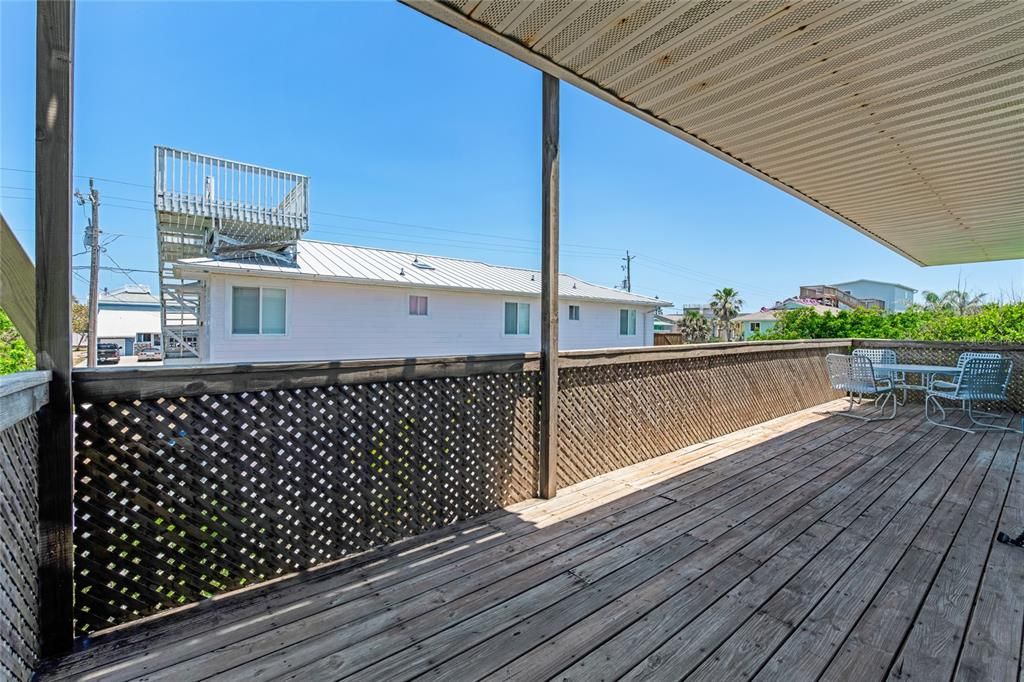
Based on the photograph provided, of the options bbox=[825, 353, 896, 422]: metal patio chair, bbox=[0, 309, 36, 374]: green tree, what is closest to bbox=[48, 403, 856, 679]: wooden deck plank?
bbox=[0, 309, 36, 374]: green tree

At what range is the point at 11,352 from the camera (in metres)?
2.49

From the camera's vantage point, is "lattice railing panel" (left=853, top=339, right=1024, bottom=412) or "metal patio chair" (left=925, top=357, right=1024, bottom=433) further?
"lattice railing panel" (left=853, top=339, right=1024, bottom=412)

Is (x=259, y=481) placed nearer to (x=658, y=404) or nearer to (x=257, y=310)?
(x=658, y=404)

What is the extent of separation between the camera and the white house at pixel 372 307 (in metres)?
8.46

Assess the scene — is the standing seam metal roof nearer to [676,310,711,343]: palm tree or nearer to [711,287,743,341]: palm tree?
[676,310,711,343]: palm tree

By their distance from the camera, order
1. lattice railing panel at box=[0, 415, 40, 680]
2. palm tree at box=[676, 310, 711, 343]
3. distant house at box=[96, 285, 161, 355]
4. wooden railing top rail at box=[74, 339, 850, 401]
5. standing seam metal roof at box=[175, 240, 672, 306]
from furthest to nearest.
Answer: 1. distant house at box=[96, 285, 161, 355]
2. palm tree at box=[676, 310, 711, 343]
3. standing seam metal roof at box=[175, 240, 672, 306]
4. wooden railing top rail at box=[74, 339, 850, 401]
5. lattice railing panel at box=[0, 415, 40, 680]

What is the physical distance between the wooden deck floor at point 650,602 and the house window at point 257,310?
7797 mm

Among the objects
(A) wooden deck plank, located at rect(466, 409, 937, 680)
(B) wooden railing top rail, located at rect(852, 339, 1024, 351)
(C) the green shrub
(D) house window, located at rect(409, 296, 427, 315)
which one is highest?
(D) house window, located at rect(409, 296, 427, 315)

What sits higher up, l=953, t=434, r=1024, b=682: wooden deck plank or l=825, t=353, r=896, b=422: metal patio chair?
l=825, t=353, r=896, b=422: metal patio chair

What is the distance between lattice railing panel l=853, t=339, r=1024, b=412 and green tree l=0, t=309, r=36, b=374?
34.2ft

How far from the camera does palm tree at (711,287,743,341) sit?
24641mm

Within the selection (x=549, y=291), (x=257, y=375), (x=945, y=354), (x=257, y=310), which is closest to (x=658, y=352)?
(x=549, y=291)

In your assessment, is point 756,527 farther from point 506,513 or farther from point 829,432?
point 829,432

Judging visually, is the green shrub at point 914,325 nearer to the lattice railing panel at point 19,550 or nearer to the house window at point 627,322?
the house window at point 627,322
